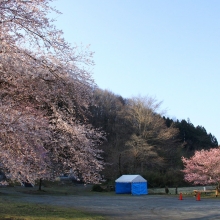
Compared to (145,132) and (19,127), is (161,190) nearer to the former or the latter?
(145,132)

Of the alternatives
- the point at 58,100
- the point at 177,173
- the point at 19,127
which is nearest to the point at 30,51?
the point at 58,100

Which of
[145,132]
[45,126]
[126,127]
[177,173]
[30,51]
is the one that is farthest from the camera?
[126,127]

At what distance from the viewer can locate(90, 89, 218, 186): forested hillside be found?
4300cm

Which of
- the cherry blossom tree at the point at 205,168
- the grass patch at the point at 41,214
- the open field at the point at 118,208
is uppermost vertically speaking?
the cherry blossom tree at the point at 205,168

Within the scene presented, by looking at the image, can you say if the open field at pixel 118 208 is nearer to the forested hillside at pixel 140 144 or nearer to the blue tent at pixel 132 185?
the blue tent at pixel 132 185

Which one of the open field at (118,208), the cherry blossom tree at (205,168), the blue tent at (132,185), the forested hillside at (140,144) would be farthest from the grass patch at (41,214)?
the forested hillside at (140,144)

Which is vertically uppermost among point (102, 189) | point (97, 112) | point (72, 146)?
point (97, 112)

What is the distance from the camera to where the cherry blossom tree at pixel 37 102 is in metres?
6.61

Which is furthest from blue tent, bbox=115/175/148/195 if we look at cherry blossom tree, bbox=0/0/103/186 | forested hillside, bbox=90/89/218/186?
cherry blossom tree, bbox=0/0/103/186

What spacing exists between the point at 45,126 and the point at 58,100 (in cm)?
120

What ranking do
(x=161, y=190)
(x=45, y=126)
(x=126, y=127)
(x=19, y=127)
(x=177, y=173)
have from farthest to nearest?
1. (x=126, y=127)
2. (x=177, y=173)
3. (x=161, y=190)
4. (x=45, y=126)
5. (x=19, y=127)

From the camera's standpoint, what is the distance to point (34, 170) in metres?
7.49

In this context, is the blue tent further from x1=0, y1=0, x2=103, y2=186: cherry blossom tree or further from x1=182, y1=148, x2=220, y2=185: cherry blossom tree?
x1=0, y1=0, x2=103, y2=186: cherry blossom tree

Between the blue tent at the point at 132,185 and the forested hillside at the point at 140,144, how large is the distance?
187 inches
